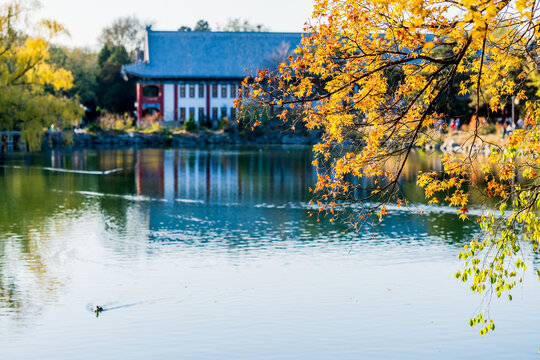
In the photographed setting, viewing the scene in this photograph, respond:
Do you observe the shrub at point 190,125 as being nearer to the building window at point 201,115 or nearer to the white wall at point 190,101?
the building window at point 201,115

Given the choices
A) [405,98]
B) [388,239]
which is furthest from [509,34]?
[388,239]

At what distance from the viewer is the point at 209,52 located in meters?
82.4

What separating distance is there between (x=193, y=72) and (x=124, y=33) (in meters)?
29.0

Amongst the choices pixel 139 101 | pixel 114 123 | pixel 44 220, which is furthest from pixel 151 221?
pixel 139 101

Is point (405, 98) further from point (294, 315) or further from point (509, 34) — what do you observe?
point (294, 315)

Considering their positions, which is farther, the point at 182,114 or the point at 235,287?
the point at 182,114

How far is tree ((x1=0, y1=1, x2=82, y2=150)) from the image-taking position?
1892 inches

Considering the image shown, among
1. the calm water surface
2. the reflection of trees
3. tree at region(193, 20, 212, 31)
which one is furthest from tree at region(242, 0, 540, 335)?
tree at region(193, 20, 212, 31)

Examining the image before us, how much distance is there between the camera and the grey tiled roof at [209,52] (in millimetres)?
79312

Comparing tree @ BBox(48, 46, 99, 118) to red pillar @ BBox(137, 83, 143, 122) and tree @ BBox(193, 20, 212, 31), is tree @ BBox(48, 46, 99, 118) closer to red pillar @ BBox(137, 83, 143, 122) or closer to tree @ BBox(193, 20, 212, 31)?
red pillar @ BBox(137, 83, 143, 122)

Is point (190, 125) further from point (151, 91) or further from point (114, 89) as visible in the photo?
point (114, 89)

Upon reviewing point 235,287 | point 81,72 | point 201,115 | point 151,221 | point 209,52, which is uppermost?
point 209,52

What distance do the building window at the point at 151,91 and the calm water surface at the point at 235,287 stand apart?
189 feet

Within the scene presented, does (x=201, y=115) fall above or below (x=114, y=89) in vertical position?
below
